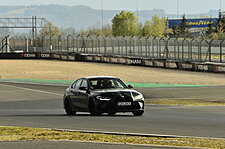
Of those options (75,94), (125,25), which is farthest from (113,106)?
(125,25)

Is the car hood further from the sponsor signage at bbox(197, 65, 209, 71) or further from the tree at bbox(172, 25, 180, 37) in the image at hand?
the tree at bbox(172, 25, 180, 37)

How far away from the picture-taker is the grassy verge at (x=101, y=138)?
13.0 meters

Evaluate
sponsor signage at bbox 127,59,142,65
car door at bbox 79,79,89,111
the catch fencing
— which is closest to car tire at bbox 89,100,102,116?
car door at bbox 79,79,89,111

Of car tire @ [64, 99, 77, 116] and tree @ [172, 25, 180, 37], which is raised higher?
tree @ [172, 25, 180, 37]

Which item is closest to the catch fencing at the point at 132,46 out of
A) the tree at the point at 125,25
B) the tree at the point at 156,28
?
the tree at the point at 156,28

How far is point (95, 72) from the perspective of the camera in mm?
59500

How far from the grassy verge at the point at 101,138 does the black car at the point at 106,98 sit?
390 cm

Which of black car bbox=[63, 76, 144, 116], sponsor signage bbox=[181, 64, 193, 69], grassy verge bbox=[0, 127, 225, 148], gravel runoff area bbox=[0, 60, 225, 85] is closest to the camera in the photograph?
grassy verge bbox=[0, 127, 225, 148]

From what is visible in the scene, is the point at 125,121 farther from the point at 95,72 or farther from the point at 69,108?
the point at 95,72

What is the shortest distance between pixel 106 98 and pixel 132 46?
49.8 metres

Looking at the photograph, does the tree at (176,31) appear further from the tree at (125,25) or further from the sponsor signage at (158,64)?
the sponsor signage at (158,64)

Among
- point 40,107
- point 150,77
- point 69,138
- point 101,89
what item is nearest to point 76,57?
point 150,77

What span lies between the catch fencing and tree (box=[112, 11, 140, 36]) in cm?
5166

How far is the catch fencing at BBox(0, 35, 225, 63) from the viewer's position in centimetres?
5638
